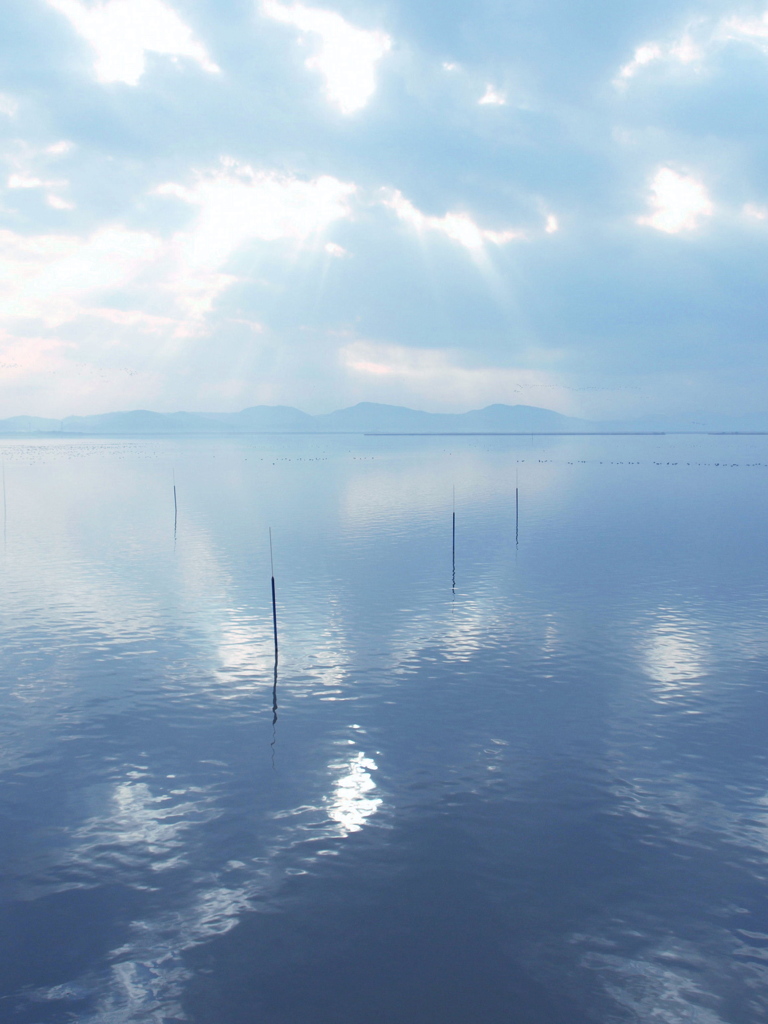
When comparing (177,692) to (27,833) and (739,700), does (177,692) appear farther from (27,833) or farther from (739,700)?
(739,700)

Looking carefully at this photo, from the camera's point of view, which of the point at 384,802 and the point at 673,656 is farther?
the point at 673,656

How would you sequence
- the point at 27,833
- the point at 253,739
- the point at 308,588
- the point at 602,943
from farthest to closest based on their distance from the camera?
the point at 308,588 → the point at 253,739 → the point at 27,833 → the point at 602,943

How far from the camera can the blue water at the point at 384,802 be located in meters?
16.2

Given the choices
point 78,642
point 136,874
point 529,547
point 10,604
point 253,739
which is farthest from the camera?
point 529,547

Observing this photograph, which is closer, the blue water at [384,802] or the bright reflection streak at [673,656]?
the blue water at [384,802]

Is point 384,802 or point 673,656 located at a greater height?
point 673,656

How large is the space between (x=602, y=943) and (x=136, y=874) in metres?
12.1

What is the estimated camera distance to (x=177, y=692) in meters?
33.7

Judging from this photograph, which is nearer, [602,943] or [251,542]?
[602,943]

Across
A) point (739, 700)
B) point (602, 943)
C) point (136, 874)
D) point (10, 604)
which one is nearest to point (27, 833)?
point (136, 874)

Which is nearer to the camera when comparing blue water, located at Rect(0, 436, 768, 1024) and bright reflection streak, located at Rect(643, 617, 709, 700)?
blue water, located at Rect(0, 436, 768, 1024)

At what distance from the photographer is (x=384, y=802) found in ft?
76.8

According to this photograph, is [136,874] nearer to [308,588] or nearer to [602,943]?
[602,943]

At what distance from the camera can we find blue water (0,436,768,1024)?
16.2 m
